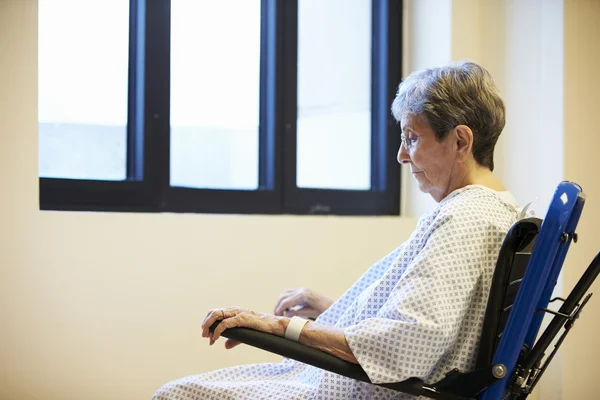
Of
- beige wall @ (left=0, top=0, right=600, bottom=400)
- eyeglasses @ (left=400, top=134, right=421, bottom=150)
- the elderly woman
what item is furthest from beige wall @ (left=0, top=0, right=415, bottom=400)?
eyeglasses @ (left=400, top=134, right=421, bottom=150)

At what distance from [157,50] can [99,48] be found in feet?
0.70

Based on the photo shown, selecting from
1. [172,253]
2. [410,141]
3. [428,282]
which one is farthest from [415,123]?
[172,253]

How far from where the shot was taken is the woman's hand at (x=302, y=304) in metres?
1.87

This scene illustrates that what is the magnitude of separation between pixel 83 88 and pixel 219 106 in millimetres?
552

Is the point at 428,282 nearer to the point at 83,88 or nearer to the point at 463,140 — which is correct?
the point at 463,140

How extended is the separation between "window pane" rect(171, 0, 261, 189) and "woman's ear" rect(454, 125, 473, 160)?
5.12 feet

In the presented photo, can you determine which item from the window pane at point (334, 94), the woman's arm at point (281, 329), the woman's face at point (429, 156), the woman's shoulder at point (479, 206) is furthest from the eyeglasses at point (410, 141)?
the window pane at point (334, 94)

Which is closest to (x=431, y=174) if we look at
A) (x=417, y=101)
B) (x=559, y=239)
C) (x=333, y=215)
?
(x=417, y=101)

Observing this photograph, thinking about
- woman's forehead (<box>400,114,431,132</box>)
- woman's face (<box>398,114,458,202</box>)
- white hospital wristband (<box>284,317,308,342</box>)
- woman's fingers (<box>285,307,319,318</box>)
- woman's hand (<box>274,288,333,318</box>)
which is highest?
woman's forehead (<box>400,114,431,132</box>)

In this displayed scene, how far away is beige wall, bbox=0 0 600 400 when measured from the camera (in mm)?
2266

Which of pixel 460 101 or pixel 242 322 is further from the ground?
pixel 460 101

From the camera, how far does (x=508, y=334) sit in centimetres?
127

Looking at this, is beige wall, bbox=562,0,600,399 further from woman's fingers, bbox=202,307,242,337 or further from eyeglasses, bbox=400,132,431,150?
woman's fingers, bbox=202,307,242,337

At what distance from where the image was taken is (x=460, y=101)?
145 centimetres
